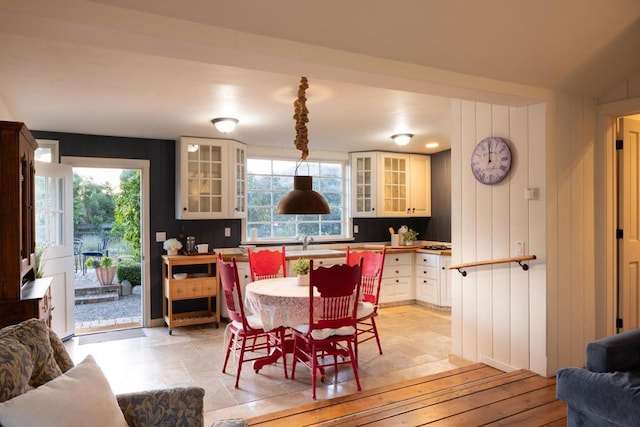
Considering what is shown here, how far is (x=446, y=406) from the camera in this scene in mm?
2654

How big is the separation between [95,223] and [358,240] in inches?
196

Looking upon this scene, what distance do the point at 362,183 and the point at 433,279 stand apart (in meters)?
1.79

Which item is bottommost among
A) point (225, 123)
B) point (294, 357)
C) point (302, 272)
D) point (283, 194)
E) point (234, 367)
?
point (234, 367)

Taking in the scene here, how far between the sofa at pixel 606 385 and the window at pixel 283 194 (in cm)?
446

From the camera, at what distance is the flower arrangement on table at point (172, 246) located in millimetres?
5383

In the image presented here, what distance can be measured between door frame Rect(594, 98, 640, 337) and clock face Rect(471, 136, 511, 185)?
0.75m

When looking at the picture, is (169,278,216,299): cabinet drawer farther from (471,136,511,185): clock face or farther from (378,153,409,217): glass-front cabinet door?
(471,136,511,185): clock face

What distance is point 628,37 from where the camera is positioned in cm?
268

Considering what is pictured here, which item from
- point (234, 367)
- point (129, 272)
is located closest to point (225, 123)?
point (234, 367)

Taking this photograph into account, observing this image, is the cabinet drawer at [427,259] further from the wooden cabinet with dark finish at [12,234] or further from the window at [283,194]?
the wooden cabinet with dark finish at [12,234]

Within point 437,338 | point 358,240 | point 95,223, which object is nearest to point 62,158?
point 95,223

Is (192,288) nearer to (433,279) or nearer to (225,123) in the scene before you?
(225,123)

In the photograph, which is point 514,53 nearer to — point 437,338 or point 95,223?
point 437,338

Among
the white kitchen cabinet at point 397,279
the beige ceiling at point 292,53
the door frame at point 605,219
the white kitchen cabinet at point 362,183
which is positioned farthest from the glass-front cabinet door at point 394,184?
the door frame at point 605,219
